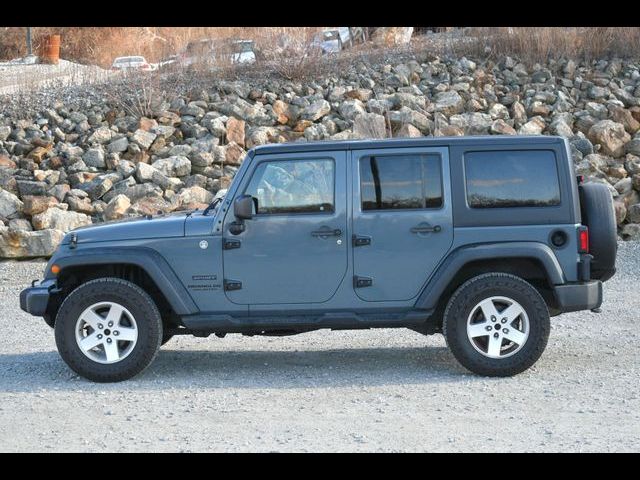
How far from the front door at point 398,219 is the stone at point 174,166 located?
10680mm

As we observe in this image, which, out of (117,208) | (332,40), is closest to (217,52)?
(332,40)

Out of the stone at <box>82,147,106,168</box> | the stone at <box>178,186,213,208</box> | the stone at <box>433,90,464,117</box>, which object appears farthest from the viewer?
the stone at <box>433,90,464,117</box>

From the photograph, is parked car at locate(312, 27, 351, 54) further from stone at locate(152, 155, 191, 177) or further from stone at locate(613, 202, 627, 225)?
Result: stone at locate(613, 202, 627, 225)

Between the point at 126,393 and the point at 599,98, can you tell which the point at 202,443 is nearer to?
the point at 126,393

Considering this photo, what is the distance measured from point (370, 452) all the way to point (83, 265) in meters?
3.45

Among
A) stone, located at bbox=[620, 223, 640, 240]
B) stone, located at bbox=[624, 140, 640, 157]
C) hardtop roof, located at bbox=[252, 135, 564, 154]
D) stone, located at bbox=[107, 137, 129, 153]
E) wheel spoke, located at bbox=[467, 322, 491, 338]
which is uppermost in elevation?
stone, located at bbox=[107, 137, 129, 153]

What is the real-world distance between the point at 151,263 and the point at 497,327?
2.80 meters

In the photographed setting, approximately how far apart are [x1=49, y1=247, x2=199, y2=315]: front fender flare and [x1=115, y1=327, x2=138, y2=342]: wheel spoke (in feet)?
1.23

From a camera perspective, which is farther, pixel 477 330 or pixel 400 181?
pixel 400 181

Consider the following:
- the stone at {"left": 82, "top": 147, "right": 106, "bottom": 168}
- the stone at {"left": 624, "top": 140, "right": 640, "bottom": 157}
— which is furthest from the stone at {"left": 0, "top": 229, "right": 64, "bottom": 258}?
the stone at {"left": 624, "top": 140, "right": 640, "bottom": 157}

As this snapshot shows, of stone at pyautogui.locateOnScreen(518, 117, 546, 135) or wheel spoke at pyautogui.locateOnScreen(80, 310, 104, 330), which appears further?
stone at pyautogui.locateOnScreen(518, 117, 546, 135)

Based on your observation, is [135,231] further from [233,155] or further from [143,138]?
[143,138]

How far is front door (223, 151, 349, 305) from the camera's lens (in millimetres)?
8641

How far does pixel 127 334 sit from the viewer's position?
8.70m
